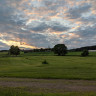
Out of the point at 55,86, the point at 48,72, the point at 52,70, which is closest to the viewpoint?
the point at 55,86

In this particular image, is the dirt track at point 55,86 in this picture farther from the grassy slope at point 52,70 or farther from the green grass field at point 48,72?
the grassy slope at point 52,70

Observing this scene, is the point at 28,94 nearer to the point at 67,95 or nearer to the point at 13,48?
the point at 67,95

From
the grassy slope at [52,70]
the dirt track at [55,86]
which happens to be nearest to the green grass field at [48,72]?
the grassy slope at [52,70]

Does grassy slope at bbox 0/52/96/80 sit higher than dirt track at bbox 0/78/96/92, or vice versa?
dirt track at bbox 0/78/96/92

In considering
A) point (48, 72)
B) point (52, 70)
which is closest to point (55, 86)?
point (48, 72)

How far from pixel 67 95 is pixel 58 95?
780 mm

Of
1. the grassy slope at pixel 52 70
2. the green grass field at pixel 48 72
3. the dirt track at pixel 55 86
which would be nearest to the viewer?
the green grass field at pixel 48 72

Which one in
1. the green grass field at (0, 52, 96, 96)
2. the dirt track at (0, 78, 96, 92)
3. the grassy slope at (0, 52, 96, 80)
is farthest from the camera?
the grassy slope at (0, 52, 96, 80)

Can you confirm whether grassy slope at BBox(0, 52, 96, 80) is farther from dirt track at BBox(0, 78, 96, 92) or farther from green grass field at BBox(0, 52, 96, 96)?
dirt track at BBox(0, 78, 96, 92)

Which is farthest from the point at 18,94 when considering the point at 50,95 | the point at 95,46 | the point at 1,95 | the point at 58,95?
the point at 95,46

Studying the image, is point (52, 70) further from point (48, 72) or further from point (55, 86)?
point (55, 86)

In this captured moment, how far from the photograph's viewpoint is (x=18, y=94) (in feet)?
31.5

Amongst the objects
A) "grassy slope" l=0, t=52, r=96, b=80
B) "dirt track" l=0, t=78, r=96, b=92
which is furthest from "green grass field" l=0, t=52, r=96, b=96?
"dirt track" l=0, t=78, r=96, b=92

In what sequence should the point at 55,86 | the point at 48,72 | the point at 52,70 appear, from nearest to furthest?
the point at 55,86 < the point at 48,72 < the point at 52,70
